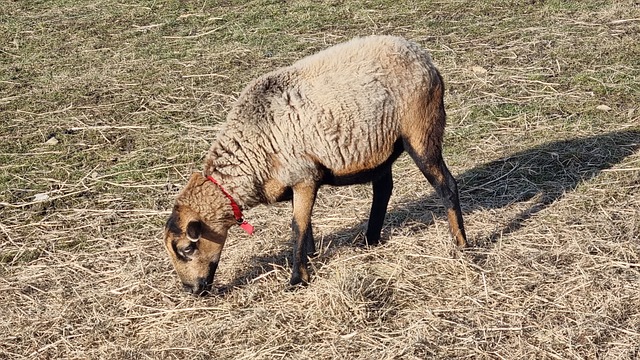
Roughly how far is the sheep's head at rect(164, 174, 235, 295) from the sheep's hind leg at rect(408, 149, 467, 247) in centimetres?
155

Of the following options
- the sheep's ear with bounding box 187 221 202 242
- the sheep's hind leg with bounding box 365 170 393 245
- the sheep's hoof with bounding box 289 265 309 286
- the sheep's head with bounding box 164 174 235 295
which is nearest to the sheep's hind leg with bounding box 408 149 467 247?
the sheep's hind leg with bounding box 365 170 393 245

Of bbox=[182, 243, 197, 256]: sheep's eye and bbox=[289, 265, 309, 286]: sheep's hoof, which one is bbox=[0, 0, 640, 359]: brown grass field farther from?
bbox=[182, 243, 197, 256]: sheep's eye

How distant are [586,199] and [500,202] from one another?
0.76 m

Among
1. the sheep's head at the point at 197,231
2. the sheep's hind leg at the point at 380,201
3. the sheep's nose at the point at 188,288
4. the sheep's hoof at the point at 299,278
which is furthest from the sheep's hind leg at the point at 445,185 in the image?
the sheep's nose at the point at 188,288

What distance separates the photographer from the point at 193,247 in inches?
269

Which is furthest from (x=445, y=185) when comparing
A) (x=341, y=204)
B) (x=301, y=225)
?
(x=341, y=204)

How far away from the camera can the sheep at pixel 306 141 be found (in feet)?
21.9

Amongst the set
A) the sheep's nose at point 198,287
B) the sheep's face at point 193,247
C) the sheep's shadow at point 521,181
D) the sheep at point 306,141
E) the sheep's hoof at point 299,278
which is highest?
the sheep at point 306,141

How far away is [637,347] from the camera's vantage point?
225 inches

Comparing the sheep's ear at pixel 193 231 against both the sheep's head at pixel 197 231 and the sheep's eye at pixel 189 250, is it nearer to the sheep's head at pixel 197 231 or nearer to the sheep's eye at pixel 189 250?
the sheep's head at pixel 197 231

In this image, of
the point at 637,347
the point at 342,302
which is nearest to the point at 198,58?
the point at 342,302

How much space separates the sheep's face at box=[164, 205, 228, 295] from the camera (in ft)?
22.2

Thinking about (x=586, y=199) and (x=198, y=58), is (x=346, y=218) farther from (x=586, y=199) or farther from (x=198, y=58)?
(x=198, y=58)

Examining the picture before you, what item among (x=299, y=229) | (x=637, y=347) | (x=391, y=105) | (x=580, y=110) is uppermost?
(x=391, y=105)
